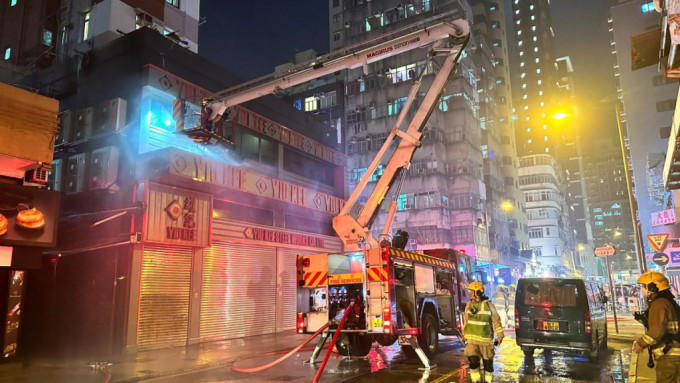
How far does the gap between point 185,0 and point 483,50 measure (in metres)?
46.6

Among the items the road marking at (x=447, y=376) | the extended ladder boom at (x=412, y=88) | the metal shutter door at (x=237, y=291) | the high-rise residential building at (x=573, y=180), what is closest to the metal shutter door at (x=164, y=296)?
the metal shutter door at (x=237, y=291)

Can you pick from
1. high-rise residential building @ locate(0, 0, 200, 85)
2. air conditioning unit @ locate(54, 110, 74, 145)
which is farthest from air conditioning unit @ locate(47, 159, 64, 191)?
high-rise residential building @ locate(0, 0, 200, 85)

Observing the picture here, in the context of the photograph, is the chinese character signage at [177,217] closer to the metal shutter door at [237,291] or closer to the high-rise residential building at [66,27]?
the metal shutter door at [237,291]

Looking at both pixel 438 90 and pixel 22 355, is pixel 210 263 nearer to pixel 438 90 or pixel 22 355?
pixel 22 355

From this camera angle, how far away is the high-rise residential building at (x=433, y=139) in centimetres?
4919

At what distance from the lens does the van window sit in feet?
37.9

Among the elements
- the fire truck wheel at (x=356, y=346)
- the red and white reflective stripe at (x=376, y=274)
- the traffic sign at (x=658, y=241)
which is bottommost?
the fire truck wheel at (x=356, y=346)

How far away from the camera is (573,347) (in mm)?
11062

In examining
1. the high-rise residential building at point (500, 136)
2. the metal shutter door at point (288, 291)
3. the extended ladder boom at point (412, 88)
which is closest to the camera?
the extended ladder boom at point (412, 88)

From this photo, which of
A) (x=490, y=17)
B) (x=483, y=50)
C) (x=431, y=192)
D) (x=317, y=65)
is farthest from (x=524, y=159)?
(x=317, y=65)

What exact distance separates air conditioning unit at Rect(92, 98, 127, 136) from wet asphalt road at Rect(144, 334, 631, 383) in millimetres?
9350

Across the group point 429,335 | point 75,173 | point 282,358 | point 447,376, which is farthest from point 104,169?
point 447,376

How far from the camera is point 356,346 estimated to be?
12.1m

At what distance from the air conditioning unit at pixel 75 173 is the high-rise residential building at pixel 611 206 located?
155286mm
